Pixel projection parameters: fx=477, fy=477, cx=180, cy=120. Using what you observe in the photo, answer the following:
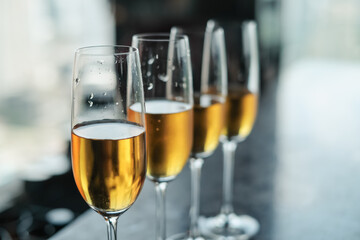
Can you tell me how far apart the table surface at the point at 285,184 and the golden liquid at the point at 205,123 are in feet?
0.61

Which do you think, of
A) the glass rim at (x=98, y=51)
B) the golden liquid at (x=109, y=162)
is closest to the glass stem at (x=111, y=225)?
the golden liquid at (x=109, y=162)

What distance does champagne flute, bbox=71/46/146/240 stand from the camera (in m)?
0.63

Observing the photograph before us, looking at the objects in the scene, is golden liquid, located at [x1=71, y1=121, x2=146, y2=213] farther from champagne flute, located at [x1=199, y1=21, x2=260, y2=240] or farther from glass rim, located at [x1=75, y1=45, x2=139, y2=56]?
champagne flute, located at [x1=199, y1=21, x2=260, y2=240]

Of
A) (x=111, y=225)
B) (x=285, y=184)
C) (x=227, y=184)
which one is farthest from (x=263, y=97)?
(x=111, y=225)

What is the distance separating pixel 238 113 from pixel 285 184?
10.4 inches

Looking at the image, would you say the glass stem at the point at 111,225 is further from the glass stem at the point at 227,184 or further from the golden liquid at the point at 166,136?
the glass stem at the point at 227,184

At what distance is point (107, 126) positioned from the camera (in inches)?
25.7

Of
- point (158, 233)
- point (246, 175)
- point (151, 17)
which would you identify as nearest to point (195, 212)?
point (158, 233)

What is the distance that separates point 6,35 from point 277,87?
2.83 m

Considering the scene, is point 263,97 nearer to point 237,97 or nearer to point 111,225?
point 237,97

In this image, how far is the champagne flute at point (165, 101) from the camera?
77 centimetres

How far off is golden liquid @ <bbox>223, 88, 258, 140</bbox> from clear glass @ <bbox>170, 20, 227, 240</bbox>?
68 millimetres

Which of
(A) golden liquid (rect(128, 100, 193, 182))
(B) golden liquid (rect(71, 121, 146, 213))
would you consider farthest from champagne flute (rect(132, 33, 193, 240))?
(B) golden liquid (rect(71, 121, 146, 213))

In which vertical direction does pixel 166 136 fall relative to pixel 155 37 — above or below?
below
